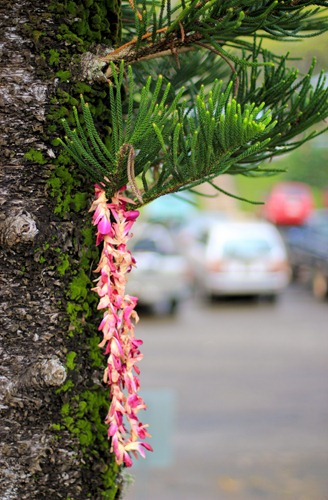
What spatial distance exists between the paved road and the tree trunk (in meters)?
3.05

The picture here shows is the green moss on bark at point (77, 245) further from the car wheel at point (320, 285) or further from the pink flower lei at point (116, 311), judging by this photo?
the car wheel at point (320, 285)

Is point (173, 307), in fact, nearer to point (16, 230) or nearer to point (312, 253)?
point (312, 253)

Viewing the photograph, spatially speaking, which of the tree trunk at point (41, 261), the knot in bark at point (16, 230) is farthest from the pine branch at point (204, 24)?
the knot in bark at point (16, 230)

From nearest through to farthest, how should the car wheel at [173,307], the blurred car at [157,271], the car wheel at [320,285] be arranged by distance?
1. the blurred car at [157,271]
2. the car wheel at [173,307]
3. the car wheel at [320,285]

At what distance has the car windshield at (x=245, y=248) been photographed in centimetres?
1592

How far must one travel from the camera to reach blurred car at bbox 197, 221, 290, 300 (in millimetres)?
15938

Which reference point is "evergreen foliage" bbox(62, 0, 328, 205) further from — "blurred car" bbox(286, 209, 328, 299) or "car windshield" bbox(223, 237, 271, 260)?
"blurred car" bbox(286, 209, 328, 299)

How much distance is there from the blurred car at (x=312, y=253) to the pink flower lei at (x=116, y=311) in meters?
15.4

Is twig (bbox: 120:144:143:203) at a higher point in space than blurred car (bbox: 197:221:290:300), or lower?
higher

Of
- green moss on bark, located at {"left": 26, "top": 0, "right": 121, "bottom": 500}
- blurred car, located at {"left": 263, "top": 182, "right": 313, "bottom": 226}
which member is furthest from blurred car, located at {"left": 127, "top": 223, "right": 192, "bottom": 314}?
blurred car, located at {"left": 263, "top": 182, "right": 313, "bottom": 226}

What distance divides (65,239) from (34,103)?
283mm

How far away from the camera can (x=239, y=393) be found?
10.4m

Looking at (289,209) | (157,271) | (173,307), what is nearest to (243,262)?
(173,307)

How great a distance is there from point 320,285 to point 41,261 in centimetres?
1627
